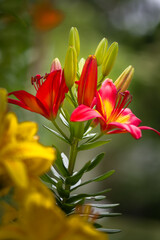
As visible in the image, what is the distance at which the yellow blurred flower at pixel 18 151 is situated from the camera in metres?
0.19

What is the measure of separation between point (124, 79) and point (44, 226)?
0.64 ft

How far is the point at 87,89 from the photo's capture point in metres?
0.30

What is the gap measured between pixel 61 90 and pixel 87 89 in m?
0.04

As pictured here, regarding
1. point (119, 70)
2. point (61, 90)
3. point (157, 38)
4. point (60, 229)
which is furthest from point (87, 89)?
point (157, 38)

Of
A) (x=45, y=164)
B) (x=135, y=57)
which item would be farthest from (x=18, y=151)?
(x=135, y=57)

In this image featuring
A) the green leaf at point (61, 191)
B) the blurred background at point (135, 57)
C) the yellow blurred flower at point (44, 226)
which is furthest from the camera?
the blurred background at point (135, 57)

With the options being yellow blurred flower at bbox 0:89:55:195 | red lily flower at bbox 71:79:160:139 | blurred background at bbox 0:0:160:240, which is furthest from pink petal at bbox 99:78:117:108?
blurred background at bbox 0:0:160:240

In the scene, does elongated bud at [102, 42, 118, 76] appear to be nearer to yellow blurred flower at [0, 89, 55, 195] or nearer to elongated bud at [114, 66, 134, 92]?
elongated bud at [114, 66, 134, 92]

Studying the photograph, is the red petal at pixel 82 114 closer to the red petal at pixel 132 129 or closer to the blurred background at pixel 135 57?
the red petal at pixel 132 129

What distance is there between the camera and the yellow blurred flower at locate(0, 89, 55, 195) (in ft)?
0.63

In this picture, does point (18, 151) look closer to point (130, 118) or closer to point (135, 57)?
point (130, 118)

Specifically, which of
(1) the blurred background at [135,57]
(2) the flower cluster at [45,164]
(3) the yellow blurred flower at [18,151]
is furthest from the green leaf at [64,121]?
(1) the blurred background at [135,57]

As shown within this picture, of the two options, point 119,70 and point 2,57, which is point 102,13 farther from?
point 2,57

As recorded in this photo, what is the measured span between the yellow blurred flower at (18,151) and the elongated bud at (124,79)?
0.50 ft
